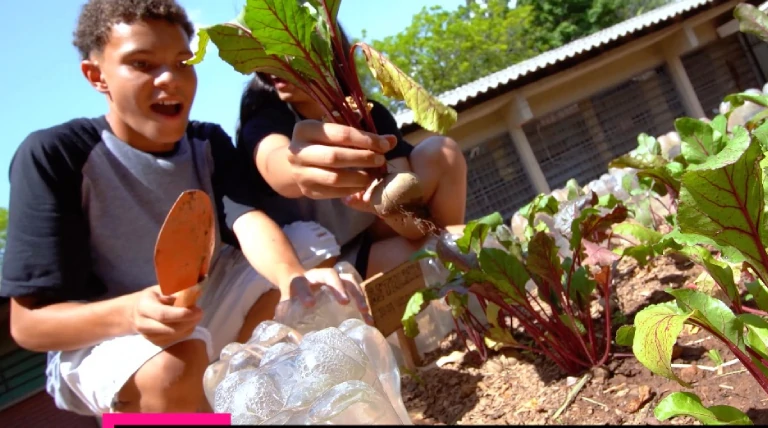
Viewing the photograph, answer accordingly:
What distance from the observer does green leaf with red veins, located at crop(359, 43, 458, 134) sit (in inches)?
55.1

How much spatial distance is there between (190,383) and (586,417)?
44.3 inches

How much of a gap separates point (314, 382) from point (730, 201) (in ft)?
2.23

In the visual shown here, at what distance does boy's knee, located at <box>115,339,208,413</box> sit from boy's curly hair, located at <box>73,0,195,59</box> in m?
1.05

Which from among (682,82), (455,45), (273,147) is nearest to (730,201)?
(273,147)

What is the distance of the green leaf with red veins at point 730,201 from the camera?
0.84 meters

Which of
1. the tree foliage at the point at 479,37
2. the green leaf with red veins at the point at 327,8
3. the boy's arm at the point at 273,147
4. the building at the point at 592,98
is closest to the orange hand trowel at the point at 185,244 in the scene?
the boy's arm at the point at 273,147

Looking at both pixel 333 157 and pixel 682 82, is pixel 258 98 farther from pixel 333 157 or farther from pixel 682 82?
pixel 682 82

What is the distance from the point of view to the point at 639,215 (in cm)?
266

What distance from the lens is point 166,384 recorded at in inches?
66.6

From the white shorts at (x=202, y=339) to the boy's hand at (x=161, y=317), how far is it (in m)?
0.20

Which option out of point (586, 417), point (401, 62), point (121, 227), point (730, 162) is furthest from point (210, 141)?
point (401, 62)

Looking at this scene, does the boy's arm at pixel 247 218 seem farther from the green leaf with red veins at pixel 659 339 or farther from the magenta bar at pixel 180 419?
the magenta bar at pixel 180 419

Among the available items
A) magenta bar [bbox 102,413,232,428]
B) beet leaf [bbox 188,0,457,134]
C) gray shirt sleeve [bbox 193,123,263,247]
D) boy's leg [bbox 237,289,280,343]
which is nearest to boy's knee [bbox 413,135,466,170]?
beet leaf [bbox 188,0,457,134]

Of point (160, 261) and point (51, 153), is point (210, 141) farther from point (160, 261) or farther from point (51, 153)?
point (160, 261)
